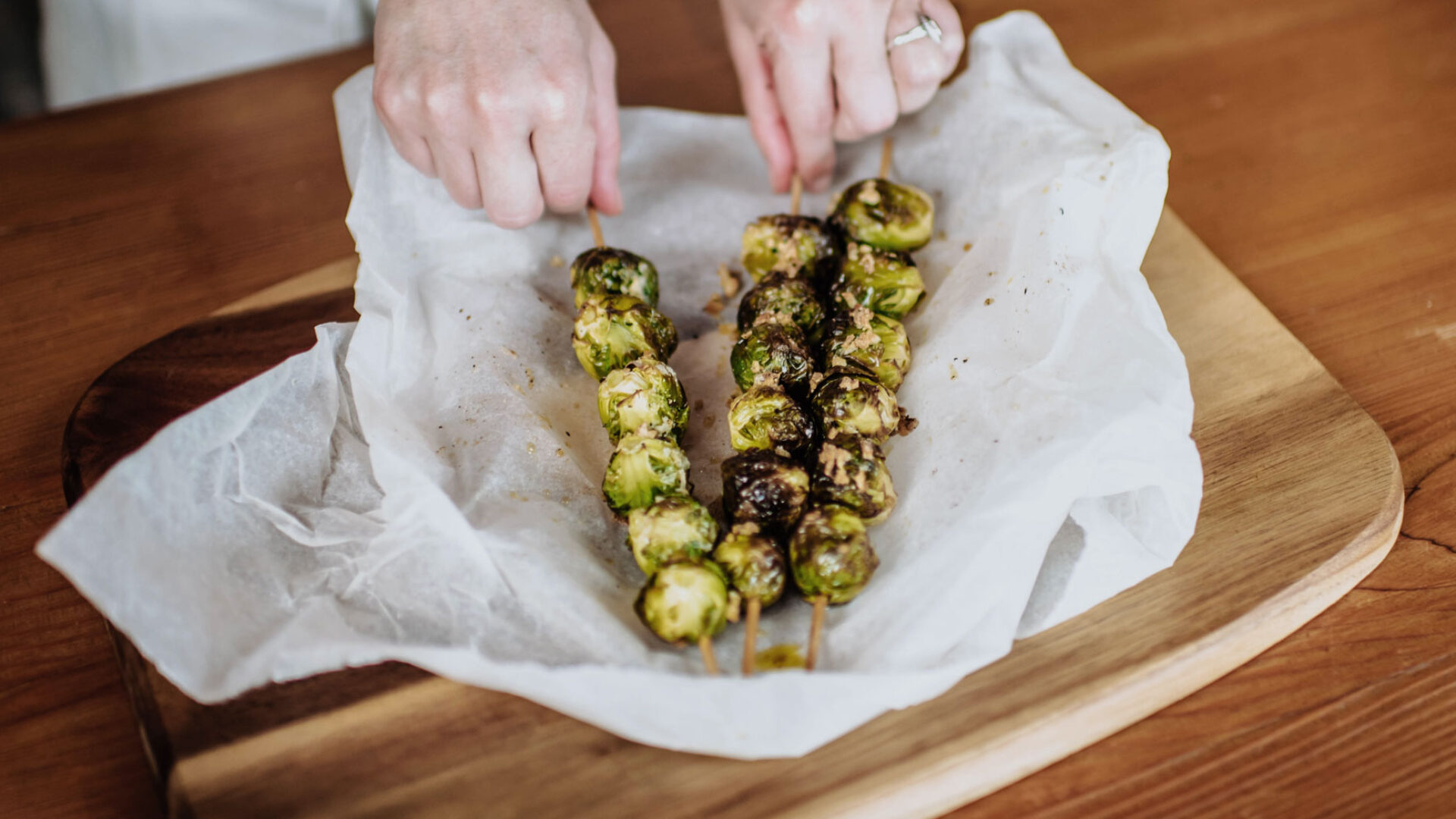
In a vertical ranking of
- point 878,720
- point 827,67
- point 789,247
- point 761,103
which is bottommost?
point 878,720

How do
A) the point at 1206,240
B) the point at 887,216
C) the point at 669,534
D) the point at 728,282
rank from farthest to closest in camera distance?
the point at 1206,240 → the point at 728,282 → the point at 887,216 → the point at 669,534

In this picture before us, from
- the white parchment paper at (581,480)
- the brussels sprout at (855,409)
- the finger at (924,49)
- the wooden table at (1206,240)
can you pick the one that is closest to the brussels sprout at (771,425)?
the brussels sprout at (855,409)

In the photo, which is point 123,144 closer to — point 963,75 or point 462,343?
point 462,343

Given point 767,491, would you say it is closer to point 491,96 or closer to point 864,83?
point 491,96

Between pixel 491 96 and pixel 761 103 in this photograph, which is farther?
pixel 761 103

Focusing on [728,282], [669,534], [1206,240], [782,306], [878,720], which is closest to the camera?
[878,720]

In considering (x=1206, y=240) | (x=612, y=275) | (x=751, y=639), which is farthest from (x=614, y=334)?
(x=1206, y=240)

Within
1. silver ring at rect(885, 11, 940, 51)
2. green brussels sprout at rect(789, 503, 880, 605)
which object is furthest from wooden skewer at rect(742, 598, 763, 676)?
silver ring at rect(885, 11, 940, 51)
